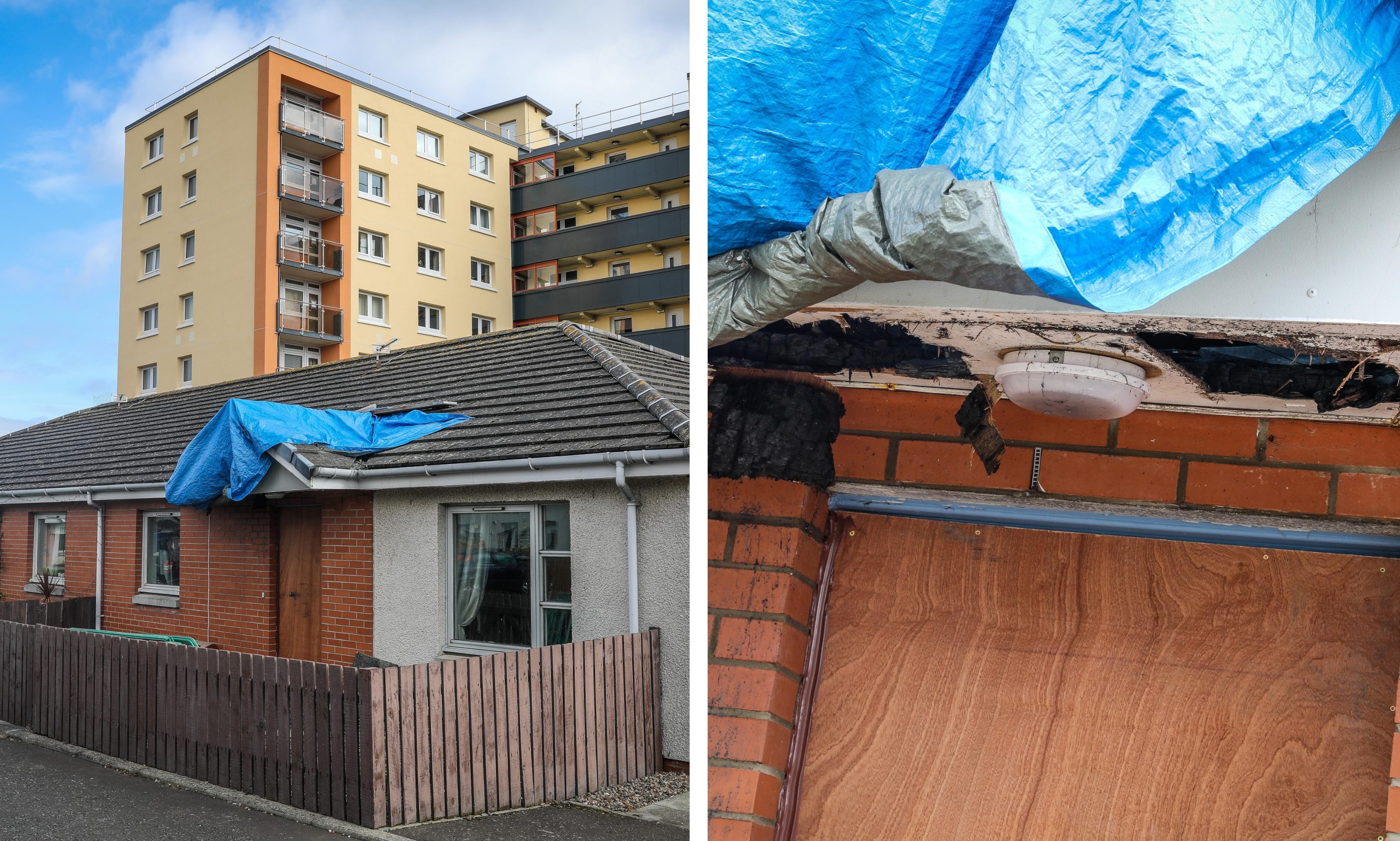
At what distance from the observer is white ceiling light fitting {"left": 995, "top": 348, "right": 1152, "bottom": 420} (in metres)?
1.18

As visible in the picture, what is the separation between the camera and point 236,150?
2248cm

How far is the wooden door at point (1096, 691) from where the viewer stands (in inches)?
71.1

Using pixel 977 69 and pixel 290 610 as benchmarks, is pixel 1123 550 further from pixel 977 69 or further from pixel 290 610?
pixel 290 610

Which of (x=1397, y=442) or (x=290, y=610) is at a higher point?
(x=1397, y=442)

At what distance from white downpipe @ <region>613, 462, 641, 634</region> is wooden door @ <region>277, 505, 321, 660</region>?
3.39m

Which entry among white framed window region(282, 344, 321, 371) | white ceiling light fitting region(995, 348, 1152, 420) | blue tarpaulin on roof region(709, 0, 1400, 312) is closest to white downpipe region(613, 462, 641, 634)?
white ceiling light fitting region(995, 348, 1152, 420)

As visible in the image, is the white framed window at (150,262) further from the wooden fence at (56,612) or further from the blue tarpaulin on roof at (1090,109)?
the blue tarpaulin on roof at (1090,109)

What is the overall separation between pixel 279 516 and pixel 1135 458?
334 inches

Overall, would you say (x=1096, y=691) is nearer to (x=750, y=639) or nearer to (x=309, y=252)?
(x=750, y=639)

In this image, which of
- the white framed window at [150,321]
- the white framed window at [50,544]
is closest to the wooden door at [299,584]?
the white framed window at [50,544]

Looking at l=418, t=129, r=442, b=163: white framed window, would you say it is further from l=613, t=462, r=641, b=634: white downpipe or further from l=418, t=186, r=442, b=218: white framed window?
l=613, t=462, r=641, b=634: white downpipe

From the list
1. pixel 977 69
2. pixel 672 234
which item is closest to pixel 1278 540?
pixel 977 69

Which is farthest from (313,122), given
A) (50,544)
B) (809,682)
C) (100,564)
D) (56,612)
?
(809,682)

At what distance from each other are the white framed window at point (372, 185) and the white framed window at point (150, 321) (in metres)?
5.74
